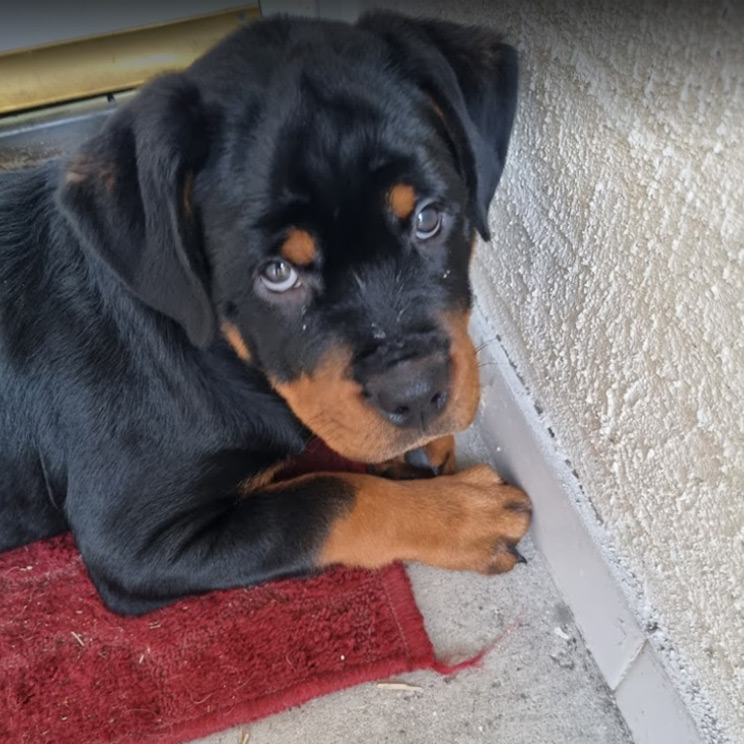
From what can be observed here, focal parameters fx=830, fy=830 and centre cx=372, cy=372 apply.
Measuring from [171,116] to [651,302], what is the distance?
0.97 m

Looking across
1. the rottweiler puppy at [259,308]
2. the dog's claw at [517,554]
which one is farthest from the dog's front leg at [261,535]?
the dog's claw at [517,554]

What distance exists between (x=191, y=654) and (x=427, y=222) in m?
1.27

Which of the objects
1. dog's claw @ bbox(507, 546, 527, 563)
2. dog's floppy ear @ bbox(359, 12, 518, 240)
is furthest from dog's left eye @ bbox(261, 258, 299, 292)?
dog's claw @ bbox(507, 546, 527, 563)

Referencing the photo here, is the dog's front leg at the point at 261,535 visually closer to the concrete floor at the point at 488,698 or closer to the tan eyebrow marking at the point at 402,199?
the concrete floor at the point at 488,698

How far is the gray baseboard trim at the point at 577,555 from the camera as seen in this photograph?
1853mm

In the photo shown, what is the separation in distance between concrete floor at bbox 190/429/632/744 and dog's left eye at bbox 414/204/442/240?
3.38 feet

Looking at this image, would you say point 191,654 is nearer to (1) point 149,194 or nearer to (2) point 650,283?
(1) point 149,194

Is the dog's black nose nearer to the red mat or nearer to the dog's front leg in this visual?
the dog's front leg

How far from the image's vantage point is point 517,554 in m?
2.26

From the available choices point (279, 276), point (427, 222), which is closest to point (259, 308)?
point (279, 276)

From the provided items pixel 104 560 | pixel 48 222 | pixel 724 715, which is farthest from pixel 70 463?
pixel 724 715

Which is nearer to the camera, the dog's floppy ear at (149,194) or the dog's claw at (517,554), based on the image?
the dog's floppy ear at (149,194)

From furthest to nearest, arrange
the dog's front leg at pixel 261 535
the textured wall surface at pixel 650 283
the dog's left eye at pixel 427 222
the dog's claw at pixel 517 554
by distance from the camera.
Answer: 1. the dog's claw at pixel 517 554
2. the dog's front leg at pixel 261 535
3. the dog's left eye at pixel 427 222
4. the textured wall surface at pixel 650 283

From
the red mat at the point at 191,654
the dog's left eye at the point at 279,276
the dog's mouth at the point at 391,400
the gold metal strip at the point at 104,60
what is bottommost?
the red mat at the point at 191,654
